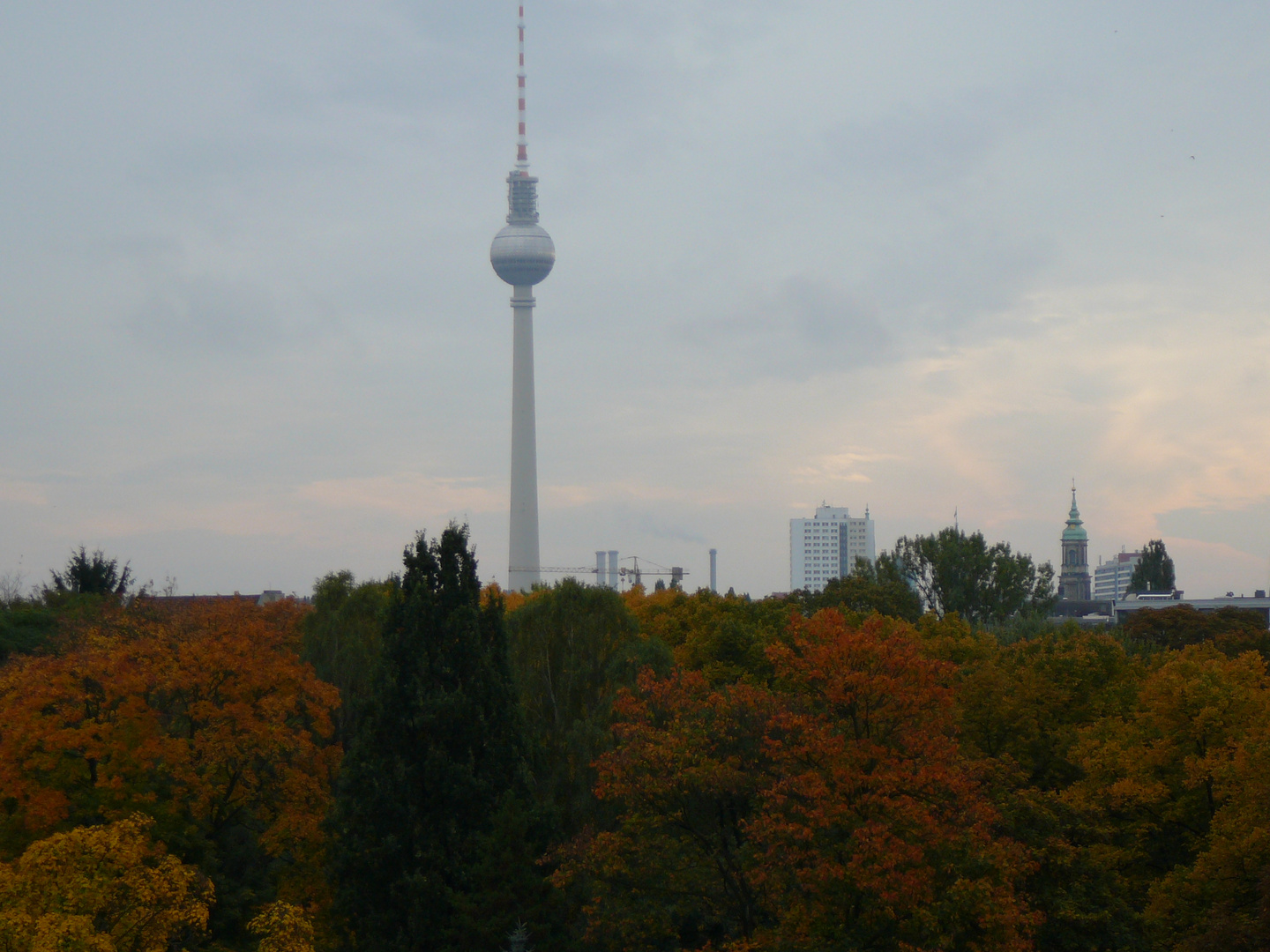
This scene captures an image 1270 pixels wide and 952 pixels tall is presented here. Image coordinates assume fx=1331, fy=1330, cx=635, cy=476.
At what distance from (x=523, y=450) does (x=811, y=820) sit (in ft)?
547

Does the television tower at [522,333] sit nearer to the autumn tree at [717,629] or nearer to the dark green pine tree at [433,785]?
the autumn tree at [717,629]

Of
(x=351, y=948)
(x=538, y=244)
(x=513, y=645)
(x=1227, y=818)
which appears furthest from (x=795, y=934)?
(x=538, y=244)

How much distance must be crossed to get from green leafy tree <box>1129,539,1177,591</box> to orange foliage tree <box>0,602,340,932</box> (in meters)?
129

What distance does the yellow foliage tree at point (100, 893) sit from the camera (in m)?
22.6

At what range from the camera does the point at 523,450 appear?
190875 millimetres

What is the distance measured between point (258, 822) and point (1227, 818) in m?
23.9

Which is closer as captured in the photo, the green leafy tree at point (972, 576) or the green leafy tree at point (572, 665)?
the green leafy tree at point (572, 665)

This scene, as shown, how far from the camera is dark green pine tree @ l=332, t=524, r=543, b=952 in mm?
30047

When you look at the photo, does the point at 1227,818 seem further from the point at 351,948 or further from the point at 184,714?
the point at 184,714

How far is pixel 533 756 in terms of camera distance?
34875mm

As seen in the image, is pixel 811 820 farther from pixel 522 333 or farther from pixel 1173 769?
pixel 522 333

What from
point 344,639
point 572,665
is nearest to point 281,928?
point 572,665

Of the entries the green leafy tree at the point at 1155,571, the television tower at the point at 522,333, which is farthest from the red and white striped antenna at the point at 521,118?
the green leafy tree at the point at 1155,571

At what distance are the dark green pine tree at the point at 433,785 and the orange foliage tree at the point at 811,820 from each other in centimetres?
250
